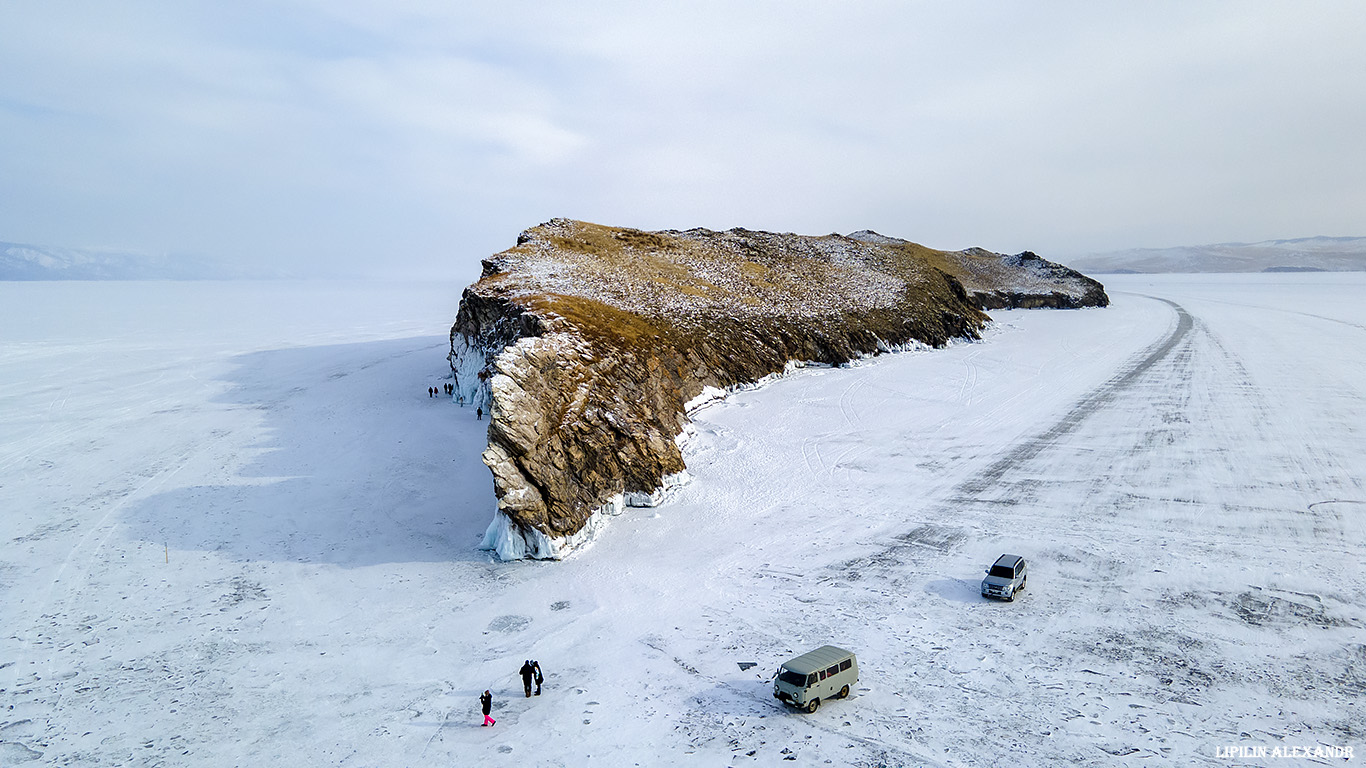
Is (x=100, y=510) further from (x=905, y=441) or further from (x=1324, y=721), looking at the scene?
(x=1324, y=721)

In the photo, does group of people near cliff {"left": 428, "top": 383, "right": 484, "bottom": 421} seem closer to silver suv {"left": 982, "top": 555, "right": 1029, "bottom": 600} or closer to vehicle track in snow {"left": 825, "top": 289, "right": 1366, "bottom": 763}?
vehicle track in snow {"left": 825, "top": 289, "right": 1366, "bottom": 763}

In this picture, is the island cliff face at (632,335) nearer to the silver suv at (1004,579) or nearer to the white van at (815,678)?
the white van at (815,678)

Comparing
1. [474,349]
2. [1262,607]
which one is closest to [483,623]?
[1262,607]

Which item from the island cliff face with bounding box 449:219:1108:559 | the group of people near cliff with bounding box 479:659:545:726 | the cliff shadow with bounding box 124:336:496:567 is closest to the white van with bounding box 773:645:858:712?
the group of people near cliff with bounding box 479:659:545:726

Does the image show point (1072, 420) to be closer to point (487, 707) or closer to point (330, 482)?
point (487, 707)

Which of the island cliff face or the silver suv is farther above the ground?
the island cliff face

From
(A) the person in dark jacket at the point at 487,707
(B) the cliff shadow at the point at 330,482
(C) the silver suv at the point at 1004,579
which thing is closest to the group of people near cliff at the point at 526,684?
(A) the person in dark jacket at the point at 487,707
